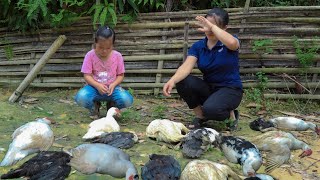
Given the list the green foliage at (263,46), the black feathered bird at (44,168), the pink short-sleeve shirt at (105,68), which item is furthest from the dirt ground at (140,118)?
the green foliage at (263,46)

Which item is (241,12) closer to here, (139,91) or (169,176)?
(139,91)

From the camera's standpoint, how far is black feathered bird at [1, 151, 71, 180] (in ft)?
9.75

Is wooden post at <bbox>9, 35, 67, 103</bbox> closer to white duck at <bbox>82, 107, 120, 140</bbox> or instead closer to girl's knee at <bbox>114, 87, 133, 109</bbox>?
girl's knee at <bbox>114, 87, 133, 109</bbox>

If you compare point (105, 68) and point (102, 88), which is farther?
point (105, 68)

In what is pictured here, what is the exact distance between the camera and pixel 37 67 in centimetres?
571

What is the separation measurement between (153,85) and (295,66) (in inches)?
78.5

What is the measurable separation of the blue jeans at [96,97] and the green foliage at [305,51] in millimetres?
2377

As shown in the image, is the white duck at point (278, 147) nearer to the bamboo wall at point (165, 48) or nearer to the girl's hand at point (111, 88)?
the girl's hand at point (111, 88)


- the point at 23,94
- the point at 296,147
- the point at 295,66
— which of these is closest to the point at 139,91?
the point at 23,94

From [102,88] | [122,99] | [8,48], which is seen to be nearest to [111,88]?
[102,88]

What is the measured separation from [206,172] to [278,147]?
899 millimetres

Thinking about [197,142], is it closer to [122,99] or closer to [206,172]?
[206,172]

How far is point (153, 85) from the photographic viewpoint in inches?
233

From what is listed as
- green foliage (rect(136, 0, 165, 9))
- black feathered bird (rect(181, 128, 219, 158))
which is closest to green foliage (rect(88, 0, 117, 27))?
green foliage (rect(136, 0, 165, 9))
